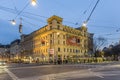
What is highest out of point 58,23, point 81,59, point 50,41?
point 58,23

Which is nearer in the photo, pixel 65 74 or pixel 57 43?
pixel 65 74

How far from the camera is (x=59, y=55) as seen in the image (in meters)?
111

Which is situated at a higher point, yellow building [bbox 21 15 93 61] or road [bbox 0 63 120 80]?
yellow building [bbox 21 15 93 61]

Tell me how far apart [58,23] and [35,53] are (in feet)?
91.7

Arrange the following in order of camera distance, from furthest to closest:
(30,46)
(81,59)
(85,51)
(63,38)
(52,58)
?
(30,46)
(85,51)
(63,38)
(52,58)
(81,59)

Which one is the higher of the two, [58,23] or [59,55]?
[58,23]

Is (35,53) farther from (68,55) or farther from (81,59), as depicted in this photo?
(81,59)

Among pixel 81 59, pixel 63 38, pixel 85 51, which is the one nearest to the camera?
pixel 81 59

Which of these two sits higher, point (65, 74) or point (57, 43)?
point (57, 43)

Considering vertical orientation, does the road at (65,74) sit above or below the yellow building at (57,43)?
below

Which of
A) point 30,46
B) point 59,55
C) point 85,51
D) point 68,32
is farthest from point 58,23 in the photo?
point 30,46

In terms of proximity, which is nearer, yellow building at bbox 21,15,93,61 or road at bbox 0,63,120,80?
road at bbox 0,63,120,80

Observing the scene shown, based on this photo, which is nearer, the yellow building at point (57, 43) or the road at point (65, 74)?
the road at point (65, 74)

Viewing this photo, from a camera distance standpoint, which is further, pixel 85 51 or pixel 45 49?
pixel 85 51
